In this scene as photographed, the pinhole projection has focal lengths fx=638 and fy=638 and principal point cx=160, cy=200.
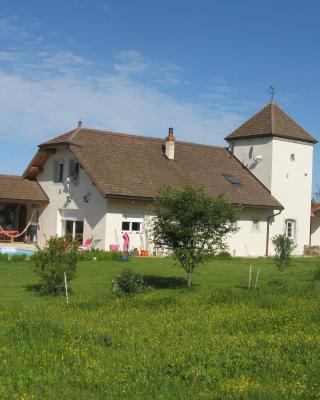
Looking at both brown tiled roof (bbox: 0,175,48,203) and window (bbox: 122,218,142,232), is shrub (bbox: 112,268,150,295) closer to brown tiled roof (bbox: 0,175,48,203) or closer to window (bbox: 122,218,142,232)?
window (bbox: 122,218,142,232)

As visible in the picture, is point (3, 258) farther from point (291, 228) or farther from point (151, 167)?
point (291, 228)

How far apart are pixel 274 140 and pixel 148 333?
28374 millimetres

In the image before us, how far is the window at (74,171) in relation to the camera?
3353cm

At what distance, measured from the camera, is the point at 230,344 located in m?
10.0

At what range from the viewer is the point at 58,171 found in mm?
35375

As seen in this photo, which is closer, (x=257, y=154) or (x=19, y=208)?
(x=19, y=208)

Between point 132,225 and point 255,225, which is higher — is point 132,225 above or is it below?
below

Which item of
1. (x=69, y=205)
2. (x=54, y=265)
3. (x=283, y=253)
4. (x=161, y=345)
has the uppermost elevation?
(x=69, y=205)

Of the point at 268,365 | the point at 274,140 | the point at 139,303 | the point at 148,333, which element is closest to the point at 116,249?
the point at 274,140

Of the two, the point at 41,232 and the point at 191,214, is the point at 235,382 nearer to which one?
the point at 191,214

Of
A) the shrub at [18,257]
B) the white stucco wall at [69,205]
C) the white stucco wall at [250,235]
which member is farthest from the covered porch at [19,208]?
the white stucco wall at [250,235]

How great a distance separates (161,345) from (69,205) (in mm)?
24250

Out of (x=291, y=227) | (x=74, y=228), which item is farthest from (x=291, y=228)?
(x=74, y=228)

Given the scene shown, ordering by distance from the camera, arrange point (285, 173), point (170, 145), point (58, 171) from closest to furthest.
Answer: point (58, 171) → point (170, 145) → point (285, 173)
